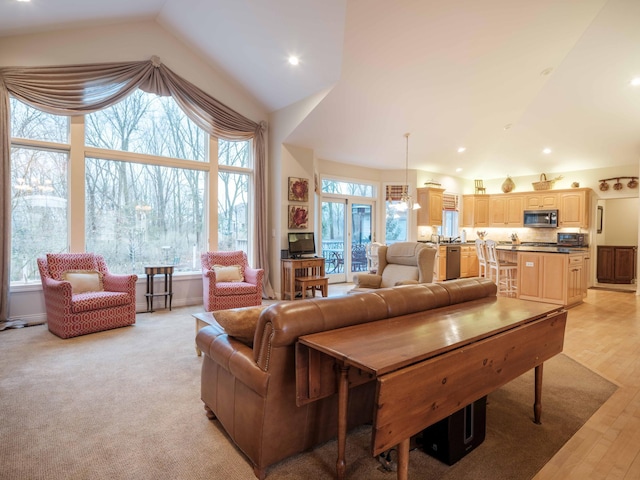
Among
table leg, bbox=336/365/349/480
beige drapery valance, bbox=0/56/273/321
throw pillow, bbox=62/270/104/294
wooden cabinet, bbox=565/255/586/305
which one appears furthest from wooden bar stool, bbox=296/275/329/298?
table leg, bbox=336/365/349/480

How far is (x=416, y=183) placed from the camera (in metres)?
8.43

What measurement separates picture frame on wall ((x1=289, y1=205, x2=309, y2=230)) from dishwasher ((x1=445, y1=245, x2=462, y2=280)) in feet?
12.4

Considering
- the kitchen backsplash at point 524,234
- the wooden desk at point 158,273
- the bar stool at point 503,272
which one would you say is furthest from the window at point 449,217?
the wooden desk at point 158,273

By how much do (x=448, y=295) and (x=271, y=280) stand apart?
173 inches

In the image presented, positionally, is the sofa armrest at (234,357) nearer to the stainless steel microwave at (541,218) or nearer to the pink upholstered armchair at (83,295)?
the pink upholstered armchair at (83,295)

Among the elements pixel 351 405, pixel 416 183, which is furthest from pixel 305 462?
pixel 416 183

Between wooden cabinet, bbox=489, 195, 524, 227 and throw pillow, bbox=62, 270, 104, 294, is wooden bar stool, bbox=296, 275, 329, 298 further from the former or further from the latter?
wooden cabinet, bbox=489, 195, 524, 227

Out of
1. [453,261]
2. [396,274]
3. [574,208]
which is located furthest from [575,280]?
[396,274]

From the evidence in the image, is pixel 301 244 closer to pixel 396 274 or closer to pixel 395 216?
pixel 396 274

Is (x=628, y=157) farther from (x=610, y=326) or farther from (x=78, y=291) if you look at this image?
(x=78, y=291)

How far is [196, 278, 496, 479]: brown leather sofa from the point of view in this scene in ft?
5.33

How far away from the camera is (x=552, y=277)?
18.4 feet

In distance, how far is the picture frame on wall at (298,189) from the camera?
6.24m

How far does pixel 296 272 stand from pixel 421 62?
3.70 m
